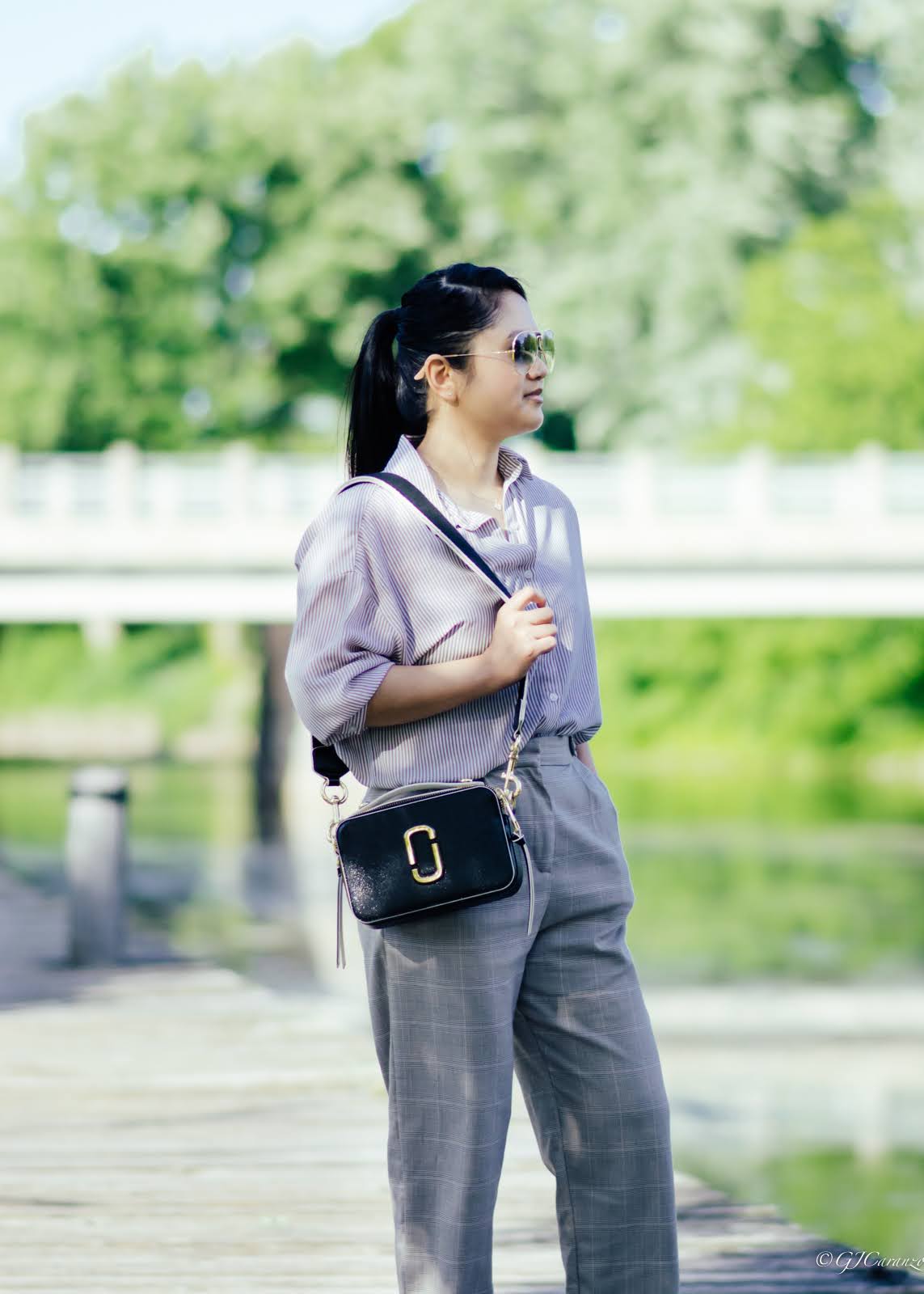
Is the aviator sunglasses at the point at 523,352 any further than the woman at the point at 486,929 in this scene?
Yes

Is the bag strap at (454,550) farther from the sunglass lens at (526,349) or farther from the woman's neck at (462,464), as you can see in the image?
the sunglass lens at (526,349)

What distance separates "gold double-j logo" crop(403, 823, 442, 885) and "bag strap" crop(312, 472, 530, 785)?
0.14m

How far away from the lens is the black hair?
2.80 meters

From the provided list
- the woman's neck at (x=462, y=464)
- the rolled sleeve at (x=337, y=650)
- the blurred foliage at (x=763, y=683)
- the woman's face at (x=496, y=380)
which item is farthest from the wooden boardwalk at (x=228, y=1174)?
the blurred foliage at (x=763, y=683)

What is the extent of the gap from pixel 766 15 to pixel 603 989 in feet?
100

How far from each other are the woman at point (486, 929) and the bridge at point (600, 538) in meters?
17.7

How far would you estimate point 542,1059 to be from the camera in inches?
107

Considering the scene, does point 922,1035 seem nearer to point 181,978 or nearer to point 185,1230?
point 181,978

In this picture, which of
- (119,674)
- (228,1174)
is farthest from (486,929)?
(119,674)

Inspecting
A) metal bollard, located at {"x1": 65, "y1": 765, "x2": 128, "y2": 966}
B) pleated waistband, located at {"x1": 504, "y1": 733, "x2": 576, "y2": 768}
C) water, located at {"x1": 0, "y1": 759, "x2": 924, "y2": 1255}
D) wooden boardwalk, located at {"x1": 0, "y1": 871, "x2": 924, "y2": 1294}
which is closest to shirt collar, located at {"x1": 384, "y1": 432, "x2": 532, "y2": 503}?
pleated waistband, located at {"x1": 504, "y1": 733, "x2": 576, "y2": 768}

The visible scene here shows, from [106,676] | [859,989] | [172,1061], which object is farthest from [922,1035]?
[106,676]

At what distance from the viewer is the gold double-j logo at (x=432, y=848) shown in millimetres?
2584

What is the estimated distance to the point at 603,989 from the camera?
2.66 meters

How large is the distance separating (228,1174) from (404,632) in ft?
7.22
